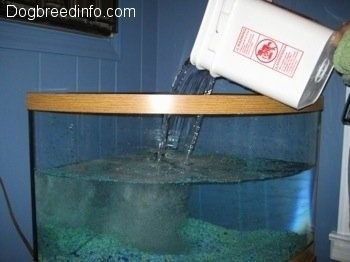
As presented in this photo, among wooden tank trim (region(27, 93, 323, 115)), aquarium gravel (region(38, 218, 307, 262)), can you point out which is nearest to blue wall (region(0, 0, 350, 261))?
wooden tank trim (region(27, 93, 323, 115))

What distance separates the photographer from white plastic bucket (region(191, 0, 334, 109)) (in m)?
0.58

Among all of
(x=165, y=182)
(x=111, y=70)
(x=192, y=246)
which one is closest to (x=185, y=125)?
(x=165, y=182)

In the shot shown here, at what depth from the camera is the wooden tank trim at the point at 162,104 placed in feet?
1.97

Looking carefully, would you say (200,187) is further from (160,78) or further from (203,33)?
(160,78)

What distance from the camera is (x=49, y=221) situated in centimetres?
75

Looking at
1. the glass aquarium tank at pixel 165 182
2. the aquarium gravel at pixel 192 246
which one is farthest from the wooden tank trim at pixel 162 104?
the aquarium gravel at pixel 192 246

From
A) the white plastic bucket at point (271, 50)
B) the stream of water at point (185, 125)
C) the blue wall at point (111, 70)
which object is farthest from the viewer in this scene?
the blue wall at point (111, 70)

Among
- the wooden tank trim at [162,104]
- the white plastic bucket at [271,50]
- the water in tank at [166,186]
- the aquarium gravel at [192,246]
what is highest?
the white plastic bucket at [271,50]

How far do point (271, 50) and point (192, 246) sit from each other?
41 cm

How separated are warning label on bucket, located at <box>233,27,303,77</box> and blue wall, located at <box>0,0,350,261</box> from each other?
26 cm

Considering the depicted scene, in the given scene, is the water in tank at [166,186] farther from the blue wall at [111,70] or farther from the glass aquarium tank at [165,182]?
the blue wall at [111,70]

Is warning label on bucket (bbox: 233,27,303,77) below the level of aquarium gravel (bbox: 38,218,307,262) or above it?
above

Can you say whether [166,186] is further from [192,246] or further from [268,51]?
[268,51]

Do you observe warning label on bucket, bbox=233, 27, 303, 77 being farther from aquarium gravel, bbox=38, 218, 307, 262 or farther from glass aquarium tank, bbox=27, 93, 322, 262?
aquarium gravel, bbox=38, 218, 307, 262
